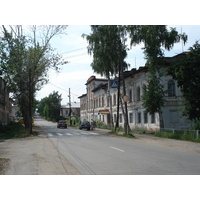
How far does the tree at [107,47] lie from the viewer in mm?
26250

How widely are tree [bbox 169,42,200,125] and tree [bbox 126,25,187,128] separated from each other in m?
4.67

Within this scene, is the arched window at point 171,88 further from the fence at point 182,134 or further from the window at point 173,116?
the fence at point 182,134

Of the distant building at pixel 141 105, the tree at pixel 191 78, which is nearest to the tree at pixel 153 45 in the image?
the distant building at pixel 141 105

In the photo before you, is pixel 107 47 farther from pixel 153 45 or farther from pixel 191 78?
pixel 191 78

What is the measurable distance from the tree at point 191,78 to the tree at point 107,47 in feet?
21.8

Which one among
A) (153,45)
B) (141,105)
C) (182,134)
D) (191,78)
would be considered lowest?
(182,134)

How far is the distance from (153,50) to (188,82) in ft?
22.1

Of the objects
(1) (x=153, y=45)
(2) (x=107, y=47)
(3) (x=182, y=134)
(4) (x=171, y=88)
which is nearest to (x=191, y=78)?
(3) (x=182, y=134)

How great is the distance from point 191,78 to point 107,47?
10815mm

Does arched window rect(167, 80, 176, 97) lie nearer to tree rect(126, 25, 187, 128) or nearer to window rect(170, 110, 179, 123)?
window rect(170, 110, 179, 123)

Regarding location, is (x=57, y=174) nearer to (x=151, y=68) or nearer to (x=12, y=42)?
(x=151, y=68)

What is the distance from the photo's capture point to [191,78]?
20125 mm

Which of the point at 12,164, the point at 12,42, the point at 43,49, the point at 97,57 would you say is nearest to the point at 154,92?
the point at 97,57

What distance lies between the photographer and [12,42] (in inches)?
1046
